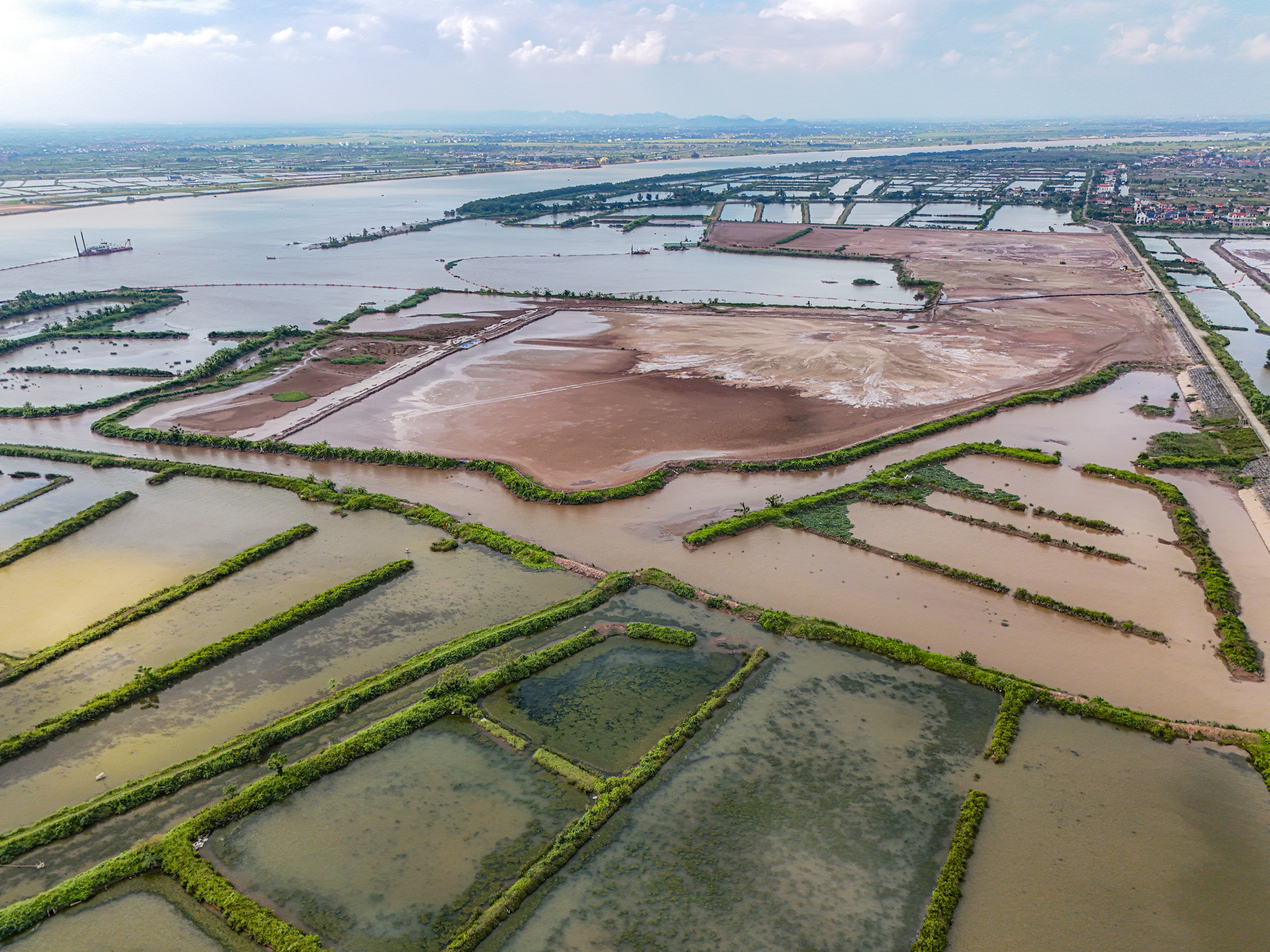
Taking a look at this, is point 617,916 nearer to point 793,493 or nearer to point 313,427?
point 793,493

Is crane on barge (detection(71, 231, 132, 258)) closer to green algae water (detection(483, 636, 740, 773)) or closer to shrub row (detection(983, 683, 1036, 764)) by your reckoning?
green algae water (detection(483, 636, 740, 773))

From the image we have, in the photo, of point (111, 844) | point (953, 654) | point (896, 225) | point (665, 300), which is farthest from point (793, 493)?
point (896, 225)

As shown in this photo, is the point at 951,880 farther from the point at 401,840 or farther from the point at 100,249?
the point at 100,249

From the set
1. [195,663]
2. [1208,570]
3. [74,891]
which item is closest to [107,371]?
[195,663]

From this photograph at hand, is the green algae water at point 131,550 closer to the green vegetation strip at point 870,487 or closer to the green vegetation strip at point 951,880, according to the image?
the green vegetation strip at point 870,487

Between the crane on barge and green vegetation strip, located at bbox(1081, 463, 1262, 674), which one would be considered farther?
the crane on barge

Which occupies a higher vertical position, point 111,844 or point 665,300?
point 665,300

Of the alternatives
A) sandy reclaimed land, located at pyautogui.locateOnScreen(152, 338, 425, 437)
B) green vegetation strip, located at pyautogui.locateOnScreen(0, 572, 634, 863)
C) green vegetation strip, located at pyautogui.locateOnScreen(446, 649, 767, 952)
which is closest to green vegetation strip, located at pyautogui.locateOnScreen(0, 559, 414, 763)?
green vegetation strip, located at pyautogui.locateOnScreen(0, 572, 634, 863)
